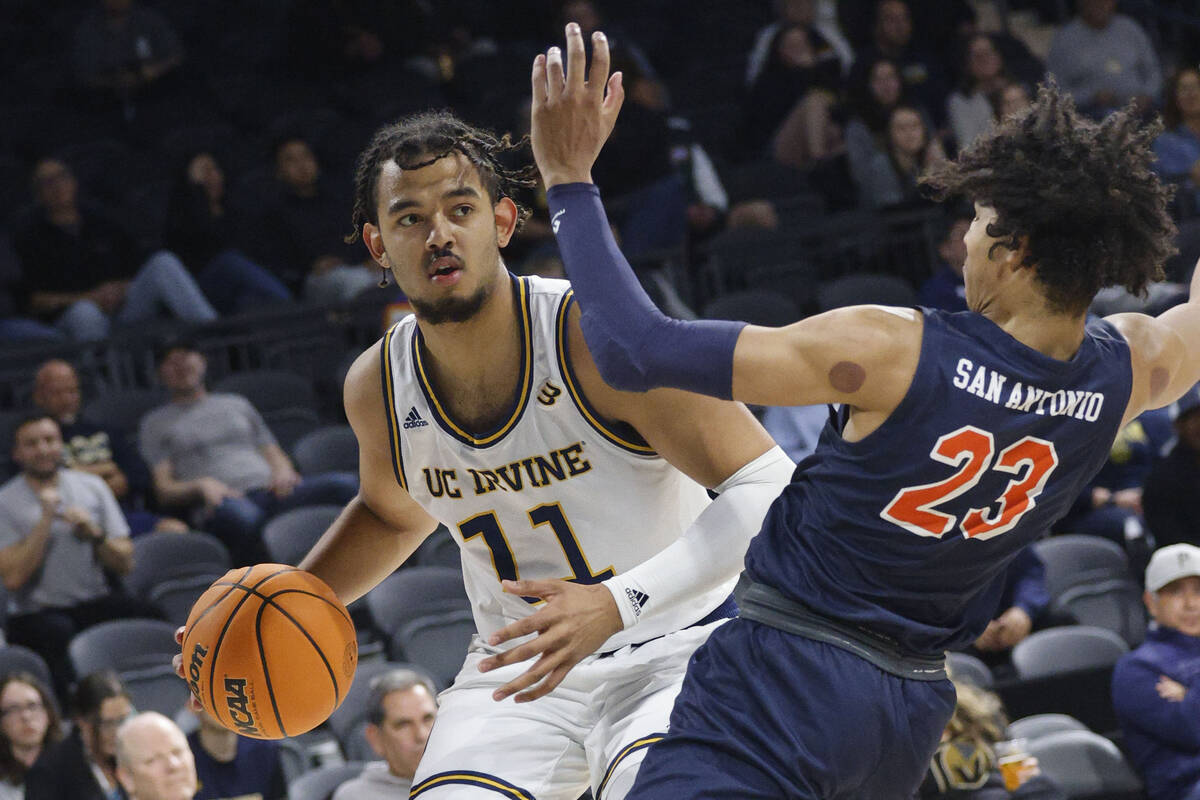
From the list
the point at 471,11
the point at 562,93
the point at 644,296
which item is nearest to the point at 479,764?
the point at 644,296

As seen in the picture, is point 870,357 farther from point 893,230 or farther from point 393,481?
point 893,230

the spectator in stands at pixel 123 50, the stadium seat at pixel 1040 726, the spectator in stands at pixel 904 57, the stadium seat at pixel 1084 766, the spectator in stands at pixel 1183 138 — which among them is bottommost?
the stadium seat at pixel 1084 766

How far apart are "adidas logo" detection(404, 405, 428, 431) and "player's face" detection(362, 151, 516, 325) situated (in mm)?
259

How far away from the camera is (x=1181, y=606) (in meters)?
6.80

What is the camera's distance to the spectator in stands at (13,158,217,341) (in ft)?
31.3

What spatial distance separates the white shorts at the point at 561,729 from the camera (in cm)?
334

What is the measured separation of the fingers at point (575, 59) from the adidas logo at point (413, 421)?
3.49 ft

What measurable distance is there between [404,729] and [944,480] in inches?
143

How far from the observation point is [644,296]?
2.84 m

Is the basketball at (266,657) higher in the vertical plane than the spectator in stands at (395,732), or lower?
higher

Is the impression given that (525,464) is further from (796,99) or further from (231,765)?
(796,99)

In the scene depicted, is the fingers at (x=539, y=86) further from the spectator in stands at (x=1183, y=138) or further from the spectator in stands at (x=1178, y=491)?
the spectator in stands at (x=1183, y=138)

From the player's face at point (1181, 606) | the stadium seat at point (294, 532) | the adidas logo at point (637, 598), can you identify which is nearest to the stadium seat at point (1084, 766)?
the player's face at point (1181, 606)

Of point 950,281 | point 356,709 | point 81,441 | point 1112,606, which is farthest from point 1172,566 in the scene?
point 81,441
